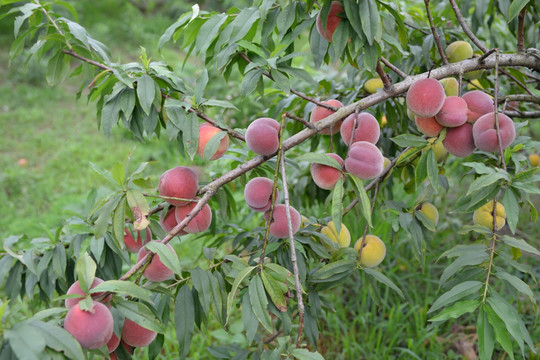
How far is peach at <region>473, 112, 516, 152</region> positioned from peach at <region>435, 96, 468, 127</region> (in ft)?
0.11

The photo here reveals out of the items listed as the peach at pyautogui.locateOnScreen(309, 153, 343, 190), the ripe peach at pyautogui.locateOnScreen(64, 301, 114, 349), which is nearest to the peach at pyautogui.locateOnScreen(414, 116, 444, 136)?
the peach at pyautogui.locateOnScreen(309, 153, 343, 190)

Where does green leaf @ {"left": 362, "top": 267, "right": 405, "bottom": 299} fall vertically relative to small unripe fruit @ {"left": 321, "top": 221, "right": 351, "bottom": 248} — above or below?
above

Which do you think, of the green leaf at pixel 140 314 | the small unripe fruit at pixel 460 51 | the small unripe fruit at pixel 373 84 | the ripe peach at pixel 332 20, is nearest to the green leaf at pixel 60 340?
the green leaf at pixel 140 314

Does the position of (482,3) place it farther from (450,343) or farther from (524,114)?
(450,343)

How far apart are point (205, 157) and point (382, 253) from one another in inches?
20.8

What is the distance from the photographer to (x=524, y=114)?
124cm

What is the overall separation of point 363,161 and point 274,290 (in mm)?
286

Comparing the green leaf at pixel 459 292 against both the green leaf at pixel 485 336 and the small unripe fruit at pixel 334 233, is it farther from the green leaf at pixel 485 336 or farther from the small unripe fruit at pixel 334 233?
the small unripe fruit at pixel 334 233

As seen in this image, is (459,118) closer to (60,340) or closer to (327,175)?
(327,175)

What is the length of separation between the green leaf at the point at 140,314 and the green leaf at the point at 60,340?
114mm

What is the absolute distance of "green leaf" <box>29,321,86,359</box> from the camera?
1.95 feet

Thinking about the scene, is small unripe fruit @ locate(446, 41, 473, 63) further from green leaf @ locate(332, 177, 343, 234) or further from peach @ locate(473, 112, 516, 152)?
green leaf @ locate(332, 177, 343, 234)

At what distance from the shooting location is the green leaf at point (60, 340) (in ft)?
1.95

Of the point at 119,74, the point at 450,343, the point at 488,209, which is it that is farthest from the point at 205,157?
the point at 450,343
